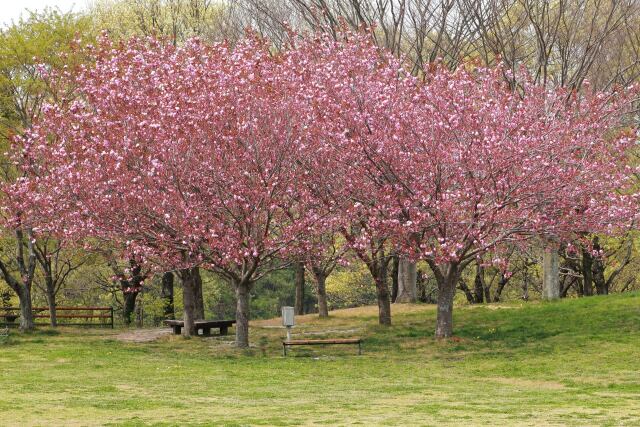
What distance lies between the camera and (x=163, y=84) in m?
26.9

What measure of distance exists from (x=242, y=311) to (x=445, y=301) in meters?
6.12

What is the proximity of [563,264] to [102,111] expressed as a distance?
3352cm

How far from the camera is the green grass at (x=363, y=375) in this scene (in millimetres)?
→ 13812

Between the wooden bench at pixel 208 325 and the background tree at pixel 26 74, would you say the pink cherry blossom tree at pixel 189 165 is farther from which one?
the background tree at pixel 26 74

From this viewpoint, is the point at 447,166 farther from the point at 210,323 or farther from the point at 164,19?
the point at 164,19

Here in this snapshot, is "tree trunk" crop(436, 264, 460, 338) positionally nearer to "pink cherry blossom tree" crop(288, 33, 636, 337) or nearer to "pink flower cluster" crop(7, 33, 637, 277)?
"pink cherry blossom tree" crop(288, 33, 636, 337)

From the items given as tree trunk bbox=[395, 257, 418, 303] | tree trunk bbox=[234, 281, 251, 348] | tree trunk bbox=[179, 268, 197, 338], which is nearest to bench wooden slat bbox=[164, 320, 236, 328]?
tree trunk bbox=[179, 268, 197, 338]

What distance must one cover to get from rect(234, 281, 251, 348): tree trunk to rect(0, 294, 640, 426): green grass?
0.55 meters

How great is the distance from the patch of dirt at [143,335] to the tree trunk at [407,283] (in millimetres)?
10570

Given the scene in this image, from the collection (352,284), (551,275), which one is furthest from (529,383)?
(352,284)

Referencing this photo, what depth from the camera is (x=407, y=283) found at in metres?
39.6

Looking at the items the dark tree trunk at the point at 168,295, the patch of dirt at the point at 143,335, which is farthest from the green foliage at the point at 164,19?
the patch of dirt at the point at 143,335

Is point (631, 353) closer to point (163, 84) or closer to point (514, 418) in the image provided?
point (514, 418)

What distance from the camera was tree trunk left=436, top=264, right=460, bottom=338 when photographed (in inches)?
1044
